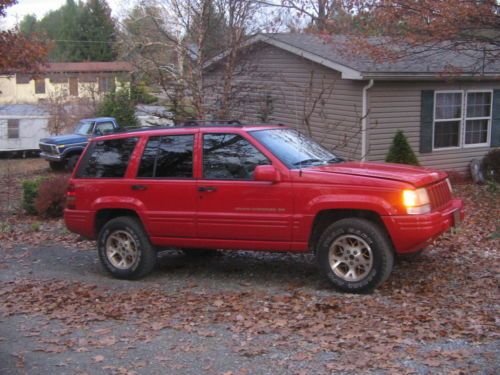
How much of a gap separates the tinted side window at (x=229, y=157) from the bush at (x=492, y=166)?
36.5ft

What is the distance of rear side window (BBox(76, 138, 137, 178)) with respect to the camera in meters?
7.79

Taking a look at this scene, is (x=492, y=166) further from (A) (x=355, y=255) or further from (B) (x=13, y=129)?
(B) (x=13, y=129)

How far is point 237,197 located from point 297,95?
35.6 ft

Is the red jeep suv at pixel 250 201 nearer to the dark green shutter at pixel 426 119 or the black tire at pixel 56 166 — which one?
the dark green shutter at pixel 426 119

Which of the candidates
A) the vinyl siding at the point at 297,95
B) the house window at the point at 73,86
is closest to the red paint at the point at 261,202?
the vinyl siding at the point at 297,95

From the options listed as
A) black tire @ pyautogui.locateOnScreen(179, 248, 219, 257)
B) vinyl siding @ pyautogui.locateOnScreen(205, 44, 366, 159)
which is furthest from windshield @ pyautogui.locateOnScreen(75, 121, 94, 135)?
black tire @ pyautogui.locateOnScreen(179, 248, 219, 257)

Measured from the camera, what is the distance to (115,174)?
7793 mm

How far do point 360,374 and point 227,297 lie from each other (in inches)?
96.4

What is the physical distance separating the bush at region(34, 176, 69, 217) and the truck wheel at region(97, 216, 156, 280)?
5.91 m

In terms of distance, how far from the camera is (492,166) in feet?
54.1

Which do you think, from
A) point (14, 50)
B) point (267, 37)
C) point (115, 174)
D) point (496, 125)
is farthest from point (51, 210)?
point (496, 125)

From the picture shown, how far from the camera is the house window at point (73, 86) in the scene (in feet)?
132

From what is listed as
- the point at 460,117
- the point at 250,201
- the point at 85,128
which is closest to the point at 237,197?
the point at 250,201

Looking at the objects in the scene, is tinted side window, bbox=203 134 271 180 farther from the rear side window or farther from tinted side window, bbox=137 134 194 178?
the rear side window
